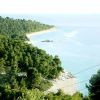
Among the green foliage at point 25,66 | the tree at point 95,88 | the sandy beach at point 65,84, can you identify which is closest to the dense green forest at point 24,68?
the green foliage at point 25,66

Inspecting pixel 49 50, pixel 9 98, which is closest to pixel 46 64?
pixel 9 98

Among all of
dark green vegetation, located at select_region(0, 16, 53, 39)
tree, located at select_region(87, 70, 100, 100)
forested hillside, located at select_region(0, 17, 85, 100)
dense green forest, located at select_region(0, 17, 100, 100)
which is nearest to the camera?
tree, located at select_region(87, 70, 100, 100)

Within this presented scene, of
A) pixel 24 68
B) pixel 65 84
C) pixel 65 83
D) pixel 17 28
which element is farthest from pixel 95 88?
pixel 17 28

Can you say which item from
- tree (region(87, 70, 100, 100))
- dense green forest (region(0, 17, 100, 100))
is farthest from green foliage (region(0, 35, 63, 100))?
tree (region(87, 70, 100, 100))

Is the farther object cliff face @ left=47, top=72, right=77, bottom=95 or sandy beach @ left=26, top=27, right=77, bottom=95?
cliff face @ left=47, top=72, right=77, bottom=95

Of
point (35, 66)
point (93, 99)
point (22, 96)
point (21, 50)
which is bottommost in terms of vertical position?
point (93, 99)

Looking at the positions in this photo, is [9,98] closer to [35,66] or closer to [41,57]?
[35,66]

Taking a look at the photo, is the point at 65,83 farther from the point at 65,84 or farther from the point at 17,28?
the point at 17,28

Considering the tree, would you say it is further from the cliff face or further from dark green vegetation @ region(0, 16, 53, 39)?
dark green vegetation @ region(0, 16, 53, 39)
